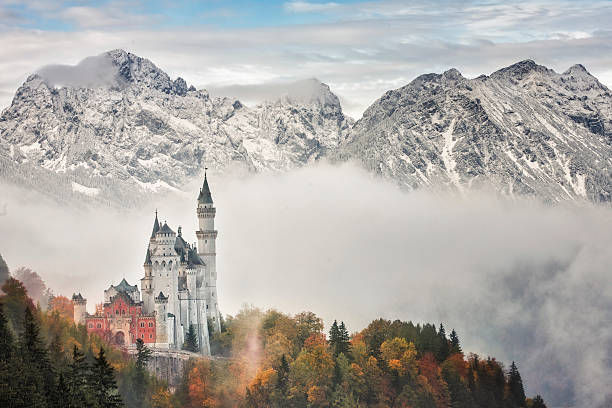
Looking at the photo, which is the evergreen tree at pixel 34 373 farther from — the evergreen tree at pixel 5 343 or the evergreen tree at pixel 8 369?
the evergreen tree at pixel 5 343

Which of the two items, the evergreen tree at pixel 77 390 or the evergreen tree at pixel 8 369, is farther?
the evergreen tree at pixel 77 390

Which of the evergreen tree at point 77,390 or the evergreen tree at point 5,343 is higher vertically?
the evergreen tree at point 5,343

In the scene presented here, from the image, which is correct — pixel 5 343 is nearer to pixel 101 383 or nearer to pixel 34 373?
pixel 34 373

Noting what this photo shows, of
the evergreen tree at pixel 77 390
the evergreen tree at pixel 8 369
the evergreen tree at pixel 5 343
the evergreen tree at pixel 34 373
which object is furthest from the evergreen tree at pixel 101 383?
the evergreen tree at pixel 5 343

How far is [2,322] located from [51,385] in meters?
12.3

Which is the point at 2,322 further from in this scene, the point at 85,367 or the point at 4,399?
the point at 4,399

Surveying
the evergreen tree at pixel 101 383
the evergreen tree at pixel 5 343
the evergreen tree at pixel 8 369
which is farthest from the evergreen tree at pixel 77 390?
the evergreen tree at pixel 5 343

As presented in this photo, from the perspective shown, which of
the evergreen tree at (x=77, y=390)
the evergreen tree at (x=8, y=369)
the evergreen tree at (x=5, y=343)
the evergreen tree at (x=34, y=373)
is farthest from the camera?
the evergreen tree at (x=5, y=343)

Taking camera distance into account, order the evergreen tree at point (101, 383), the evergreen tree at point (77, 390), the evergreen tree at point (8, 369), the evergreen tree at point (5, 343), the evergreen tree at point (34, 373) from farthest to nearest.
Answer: the evergreen tree at point (5, 343) < the evergreen tree at point (101, 383) < the evergreen tree at point (77, 390) < the evergreen tree at point (34, 373) < the evergreen tree at point (8, 369)

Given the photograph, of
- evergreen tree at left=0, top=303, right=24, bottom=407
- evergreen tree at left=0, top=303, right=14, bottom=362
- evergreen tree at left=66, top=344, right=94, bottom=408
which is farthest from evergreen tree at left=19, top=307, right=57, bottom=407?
evergreen tree at left=66, top=344, right=94, bottom=408

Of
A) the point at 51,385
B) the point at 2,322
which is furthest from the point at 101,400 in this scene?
the point at 2,322

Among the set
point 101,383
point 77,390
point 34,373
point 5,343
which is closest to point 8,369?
point 34,373

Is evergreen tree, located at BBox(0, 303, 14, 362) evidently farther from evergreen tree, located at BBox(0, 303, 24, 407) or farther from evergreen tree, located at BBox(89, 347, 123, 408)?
evergreen tree, located at BBox(89, 347, 123, 408)

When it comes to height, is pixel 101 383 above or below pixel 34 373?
below
